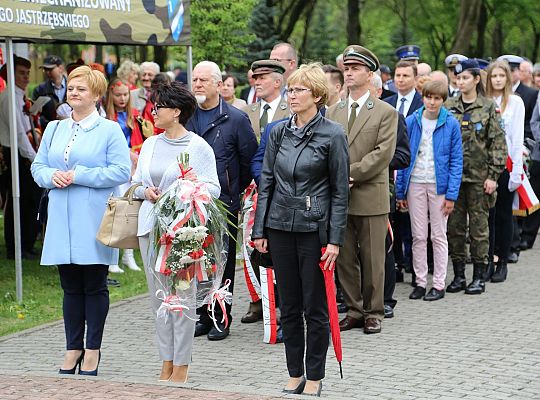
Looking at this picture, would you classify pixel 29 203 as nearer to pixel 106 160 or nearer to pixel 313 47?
pixel 106 160

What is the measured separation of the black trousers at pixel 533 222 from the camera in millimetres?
14445

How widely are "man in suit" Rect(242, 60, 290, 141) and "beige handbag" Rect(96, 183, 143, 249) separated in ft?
7.73

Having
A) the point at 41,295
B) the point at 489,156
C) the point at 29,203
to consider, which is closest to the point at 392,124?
the point at 489,156

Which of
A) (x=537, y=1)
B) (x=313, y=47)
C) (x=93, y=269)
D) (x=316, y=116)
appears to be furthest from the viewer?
(x=313, y=47)

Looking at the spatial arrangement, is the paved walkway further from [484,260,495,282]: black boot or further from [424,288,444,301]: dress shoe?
[484,260,495,282]: black boot

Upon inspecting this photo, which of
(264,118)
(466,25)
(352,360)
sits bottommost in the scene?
(352,360)

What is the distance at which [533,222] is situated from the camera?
47.4ft

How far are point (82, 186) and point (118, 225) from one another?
45 cm

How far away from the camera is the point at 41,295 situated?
35.5 ft

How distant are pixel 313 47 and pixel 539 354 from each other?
34.2 m

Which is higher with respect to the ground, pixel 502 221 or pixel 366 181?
pixel 366 181

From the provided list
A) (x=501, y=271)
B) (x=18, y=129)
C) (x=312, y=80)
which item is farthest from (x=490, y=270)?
(x=312, y=80)

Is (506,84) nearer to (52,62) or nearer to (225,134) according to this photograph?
(225,134)

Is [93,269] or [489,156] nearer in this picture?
[93,269]
